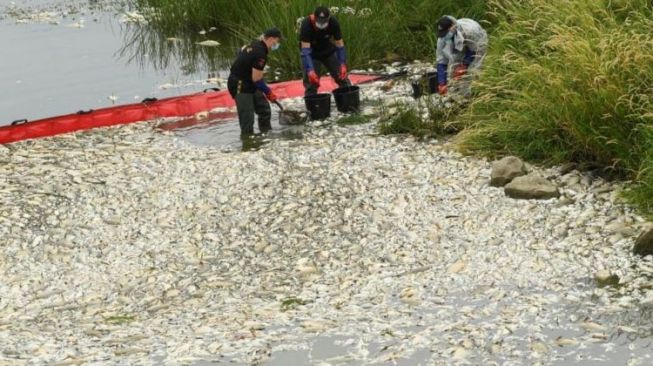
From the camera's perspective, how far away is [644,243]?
8.80 metres

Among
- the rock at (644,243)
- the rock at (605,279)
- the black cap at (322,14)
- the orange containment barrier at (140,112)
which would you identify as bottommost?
the rock at (605,279)

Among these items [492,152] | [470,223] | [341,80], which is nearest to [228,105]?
[341,80]

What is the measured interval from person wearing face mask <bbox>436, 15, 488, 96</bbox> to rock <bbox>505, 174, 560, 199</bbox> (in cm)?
285

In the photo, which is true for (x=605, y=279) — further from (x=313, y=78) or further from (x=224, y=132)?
(x=224, y=132)

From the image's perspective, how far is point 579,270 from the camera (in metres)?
8.77

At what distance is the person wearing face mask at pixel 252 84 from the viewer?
1322cm

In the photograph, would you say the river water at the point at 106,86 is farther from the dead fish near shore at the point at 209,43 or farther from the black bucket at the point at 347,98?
the dead fish near shore at the point at 209,43

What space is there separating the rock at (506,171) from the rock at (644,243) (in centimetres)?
201

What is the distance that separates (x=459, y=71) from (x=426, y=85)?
767 millimetres

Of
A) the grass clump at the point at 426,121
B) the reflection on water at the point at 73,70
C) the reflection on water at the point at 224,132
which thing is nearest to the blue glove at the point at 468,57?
the grass clump at the point at 426,121

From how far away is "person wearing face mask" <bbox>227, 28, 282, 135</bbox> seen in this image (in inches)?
520

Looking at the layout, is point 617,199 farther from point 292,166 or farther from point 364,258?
point 292,166

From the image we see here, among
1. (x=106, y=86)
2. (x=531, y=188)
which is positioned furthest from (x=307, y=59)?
(x=106, y=86)

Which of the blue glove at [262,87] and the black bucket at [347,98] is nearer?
the blue glove at [262,87]
